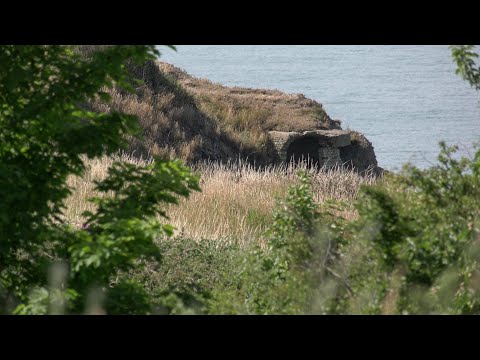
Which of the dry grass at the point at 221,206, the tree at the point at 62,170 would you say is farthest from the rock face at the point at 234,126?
the tree at the point at 62,170

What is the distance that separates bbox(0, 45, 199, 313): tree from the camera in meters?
5.70

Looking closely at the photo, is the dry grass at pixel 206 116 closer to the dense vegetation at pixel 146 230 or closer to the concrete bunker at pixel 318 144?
the concrete bunker at pixel 318 144

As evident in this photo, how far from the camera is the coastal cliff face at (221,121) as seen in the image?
25984mm

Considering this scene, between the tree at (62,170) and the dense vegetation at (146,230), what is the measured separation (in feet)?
0.03

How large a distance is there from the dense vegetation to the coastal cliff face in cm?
1579

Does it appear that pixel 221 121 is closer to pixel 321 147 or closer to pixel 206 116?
pixel 206 116

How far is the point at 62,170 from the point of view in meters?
6.10

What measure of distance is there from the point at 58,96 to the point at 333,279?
2271mm

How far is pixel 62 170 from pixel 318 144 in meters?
25.6

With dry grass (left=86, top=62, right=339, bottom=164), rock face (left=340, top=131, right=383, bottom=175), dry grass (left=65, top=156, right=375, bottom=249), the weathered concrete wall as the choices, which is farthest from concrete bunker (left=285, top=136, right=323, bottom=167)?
dry grass (left=65, top=156, right=375, bottom=249)

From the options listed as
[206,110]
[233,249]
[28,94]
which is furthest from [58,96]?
[206,110]
